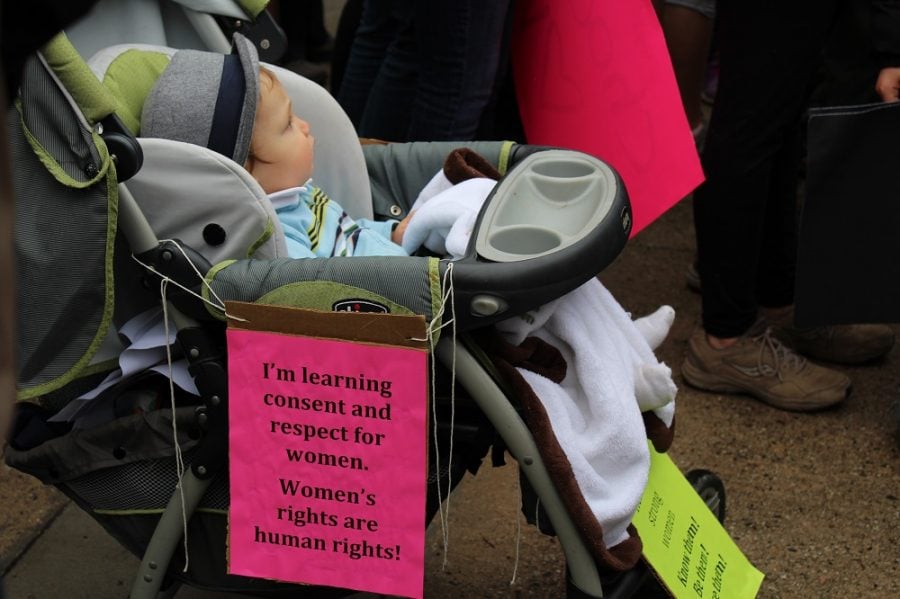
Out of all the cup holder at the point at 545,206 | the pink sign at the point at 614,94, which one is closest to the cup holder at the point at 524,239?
the cup holder at the point at 545,206

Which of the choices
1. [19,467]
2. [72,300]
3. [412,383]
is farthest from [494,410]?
[19,467]

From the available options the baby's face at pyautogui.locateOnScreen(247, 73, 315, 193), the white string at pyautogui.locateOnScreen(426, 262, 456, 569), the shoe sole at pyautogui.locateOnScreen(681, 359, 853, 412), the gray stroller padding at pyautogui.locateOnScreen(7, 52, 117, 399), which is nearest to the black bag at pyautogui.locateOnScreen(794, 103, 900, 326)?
the shoe sole at pyautogui.locateOnScreen(681, 359, 853, 412)

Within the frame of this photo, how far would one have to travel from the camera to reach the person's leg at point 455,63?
269 cm

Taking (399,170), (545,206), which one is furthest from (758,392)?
(545,206)

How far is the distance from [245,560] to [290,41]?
13.7 ft

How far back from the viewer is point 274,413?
1.75 metres

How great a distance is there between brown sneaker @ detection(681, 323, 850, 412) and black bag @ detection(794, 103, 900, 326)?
0.29 meters

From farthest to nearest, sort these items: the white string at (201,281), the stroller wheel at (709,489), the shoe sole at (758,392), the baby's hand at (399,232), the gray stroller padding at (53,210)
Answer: the shoe sole at (758,392)
the stroller wheel at (709,489)
the baby's hand at (399,232)
the white string at (201,281)
the gray stroller padding at (53,210)

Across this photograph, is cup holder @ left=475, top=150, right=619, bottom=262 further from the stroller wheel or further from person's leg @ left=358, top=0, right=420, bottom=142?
person's leg @ left=358, top=0, right=420, bottom=142

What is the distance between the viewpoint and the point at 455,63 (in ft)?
9.07

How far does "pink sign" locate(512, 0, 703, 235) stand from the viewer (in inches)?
105

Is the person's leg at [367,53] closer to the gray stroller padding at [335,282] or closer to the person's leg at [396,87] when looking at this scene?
the person's leg at [396,87]

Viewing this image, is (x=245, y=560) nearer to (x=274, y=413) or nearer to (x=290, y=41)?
(x=274, y=413)

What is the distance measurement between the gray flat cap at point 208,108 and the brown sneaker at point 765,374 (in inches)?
65.3
